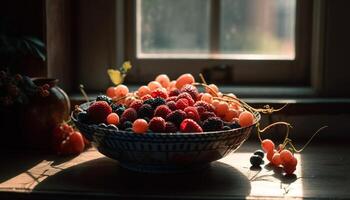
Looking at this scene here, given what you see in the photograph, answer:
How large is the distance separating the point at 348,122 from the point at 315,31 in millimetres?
305

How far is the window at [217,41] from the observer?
1936 millimetres

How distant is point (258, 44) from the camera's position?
2.05 m

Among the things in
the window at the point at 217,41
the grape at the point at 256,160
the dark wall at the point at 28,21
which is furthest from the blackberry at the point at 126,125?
the window at the point at 217,41

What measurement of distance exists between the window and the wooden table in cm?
45

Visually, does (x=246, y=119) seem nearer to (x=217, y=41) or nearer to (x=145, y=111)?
(x=145, y=111)

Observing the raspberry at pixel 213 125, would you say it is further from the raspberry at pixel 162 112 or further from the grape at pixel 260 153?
the grape at pixel 260 153

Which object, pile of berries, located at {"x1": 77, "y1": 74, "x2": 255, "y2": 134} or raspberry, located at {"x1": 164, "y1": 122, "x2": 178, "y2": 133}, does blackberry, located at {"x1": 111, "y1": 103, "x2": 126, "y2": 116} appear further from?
raspberry, located at {"x1": 164, "y1": 122, "x2": 178, "y2": 133}

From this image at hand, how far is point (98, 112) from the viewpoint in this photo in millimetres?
Result: 1375

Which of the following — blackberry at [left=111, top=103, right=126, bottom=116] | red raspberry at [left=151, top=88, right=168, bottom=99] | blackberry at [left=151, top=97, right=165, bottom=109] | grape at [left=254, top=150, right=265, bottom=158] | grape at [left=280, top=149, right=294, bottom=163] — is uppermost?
red raspberry at [left=151, top=88, right=168, bottom=99]

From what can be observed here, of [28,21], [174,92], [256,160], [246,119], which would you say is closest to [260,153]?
[256,160]

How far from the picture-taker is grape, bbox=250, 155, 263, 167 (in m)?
1.46

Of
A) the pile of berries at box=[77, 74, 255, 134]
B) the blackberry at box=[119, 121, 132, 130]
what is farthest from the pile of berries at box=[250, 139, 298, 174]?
the blackberry at box=[119, 121, 132, 130]

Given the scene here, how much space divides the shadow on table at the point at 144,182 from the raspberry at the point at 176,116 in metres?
0.13

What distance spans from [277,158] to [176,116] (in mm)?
290
